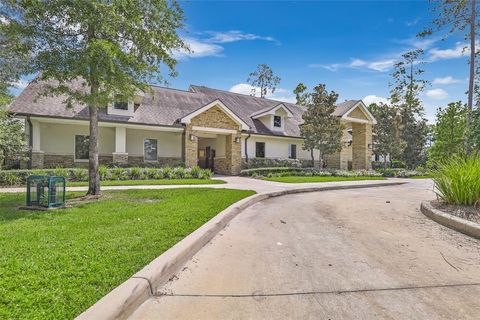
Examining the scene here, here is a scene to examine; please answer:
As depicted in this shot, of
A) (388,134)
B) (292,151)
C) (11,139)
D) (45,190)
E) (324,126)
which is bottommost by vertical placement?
(45,190)

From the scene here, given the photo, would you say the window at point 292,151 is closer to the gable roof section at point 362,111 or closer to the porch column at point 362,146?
the gable roof section at point 362,111

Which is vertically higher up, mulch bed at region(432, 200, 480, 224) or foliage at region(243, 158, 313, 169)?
foliage at region(243, 158, 313, 169)

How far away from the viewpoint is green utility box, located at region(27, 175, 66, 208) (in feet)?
21.6

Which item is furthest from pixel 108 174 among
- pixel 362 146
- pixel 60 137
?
pixel 362 146

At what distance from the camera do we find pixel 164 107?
21.3 metres

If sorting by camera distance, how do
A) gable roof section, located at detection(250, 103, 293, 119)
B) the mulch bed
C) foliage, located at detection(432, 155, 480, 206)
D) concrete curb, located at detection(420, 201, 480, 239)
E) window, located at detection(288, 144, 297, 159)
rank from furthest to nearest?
window, located at detection(288, 144, 297, 159), gable roof section, located at detection(250, 103, 293, 119), foliage, located at detection(432, 155, 480, 206), the mulch bed, concrete curb, located at detection(420, 201, 480, 239)

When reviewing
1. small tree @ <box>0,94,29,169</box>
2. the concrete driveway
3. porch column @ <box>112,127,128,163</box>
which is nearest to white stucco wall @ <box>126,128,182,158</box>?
porch column @ <box>112,127,128,163</box>

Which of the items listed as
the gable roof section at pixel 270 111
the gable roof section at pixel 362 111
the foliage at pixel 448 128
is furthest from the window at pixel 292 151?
the foliage at pixel 448 128

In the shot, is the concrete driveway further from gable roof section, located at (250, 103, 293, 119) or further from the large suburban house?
gable roof section, located at (250, 103, 293, 119)

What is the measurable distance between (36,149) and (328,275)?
17.5m

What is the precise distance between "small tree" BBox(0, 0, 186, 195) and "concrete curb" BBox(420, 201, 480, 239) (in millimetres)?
8213

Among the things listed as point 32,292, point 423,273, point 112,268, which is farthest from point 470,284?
point 32,292

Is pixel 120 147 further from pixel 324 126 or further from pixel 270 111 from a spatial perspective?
pixel 324 126

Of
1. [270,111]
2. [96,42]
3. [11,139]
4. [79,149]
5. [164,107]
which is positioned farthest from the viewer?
[270,111]
